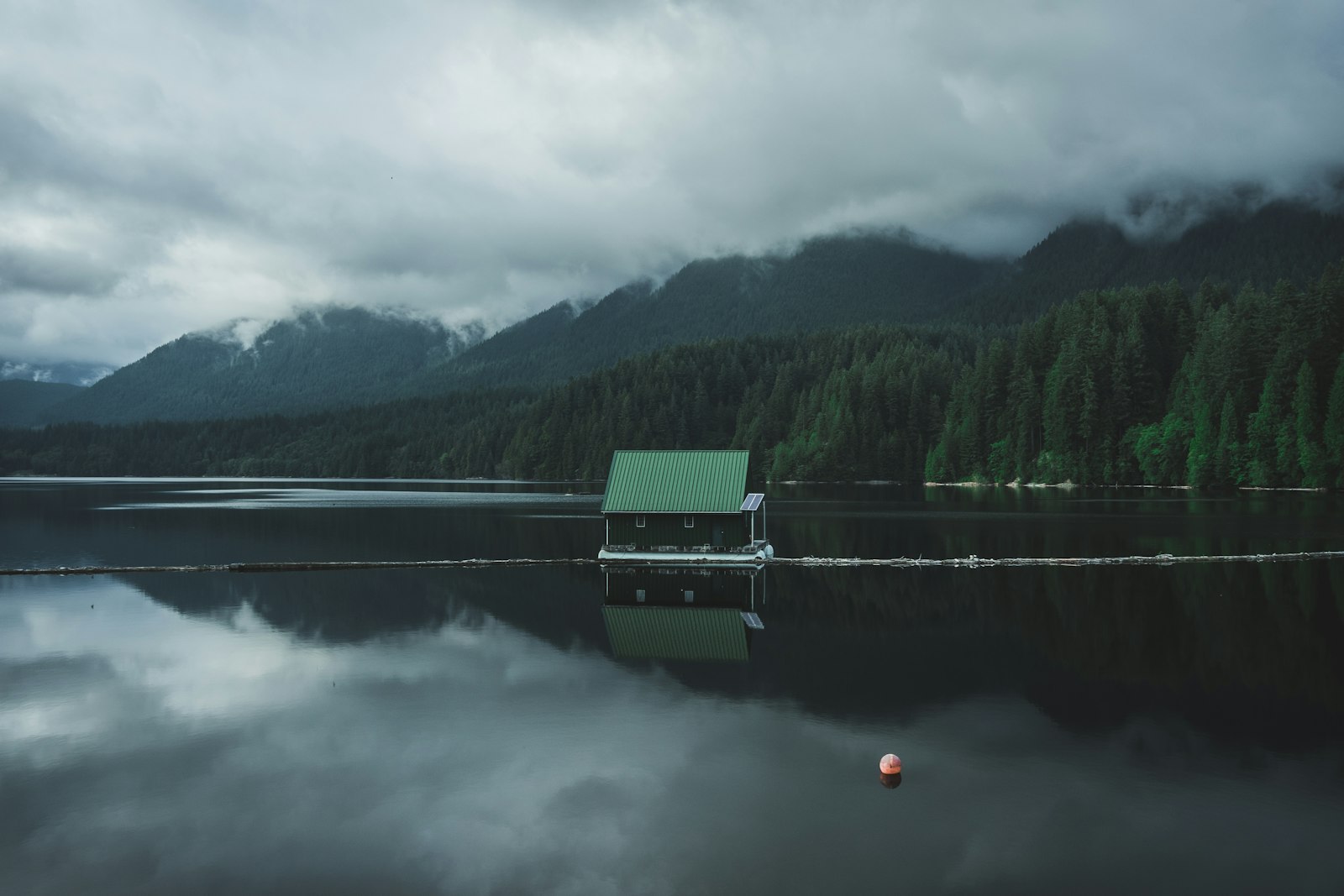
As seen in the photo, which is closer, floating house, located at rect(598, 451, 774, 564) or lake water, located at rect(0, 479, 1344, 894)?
lake water, located at rect(0, 479, 1344, 894)

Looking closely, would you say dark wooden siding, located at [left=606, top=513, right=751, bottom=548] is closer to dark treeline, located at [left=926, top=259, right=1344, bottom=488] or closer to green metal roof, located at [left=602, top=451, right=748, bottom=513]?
green metal roof, located at [left=602, top=451, right=748, bottom=513]

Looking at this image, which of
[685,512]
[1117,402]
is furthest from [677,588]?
[1117,402]

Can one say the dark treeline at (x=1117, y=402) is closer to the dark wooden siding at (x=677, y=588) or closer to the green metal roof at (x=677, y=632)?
the dark wooden siding at (x=677, y=588)

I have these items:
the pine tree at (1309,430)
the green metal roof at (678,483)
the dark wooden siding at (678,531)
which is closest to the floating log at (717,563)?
the dark wooden siding at (678,531)

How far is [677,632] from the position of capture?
113 ft

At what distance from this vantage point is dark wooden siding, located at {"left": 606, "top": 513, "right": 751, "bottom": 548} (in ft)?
174

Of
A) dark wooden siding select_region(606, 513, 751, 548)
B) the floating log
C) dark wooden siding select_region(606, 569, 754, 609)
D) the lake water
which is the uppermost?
dark wooden siding select_region(606, 513, 751, 548)

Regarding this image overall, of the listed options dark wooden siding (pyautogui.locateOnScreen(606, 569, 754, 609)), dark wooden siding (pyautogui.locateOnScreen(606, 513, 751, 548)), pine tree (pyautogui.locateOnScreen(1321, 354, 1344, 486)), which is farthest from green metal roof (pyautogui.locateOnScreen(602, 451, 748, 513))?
pine tree (pyautogui.locateOnScreen(1321, 354, 1344, 486))

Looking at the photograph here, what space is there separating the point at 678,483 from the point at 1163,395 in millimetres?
105859

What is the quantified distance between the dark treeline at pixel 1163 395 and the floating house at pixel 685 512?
74.1 meters

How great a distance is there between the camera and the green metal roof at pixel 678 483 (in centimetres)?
5259

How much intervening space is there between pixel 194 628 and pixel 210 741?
53.1ft

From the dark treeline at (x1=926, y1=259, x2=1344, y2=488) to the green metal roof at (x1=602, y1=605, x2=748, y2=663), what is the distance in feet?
281

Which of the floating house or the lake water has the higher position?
the floating house
